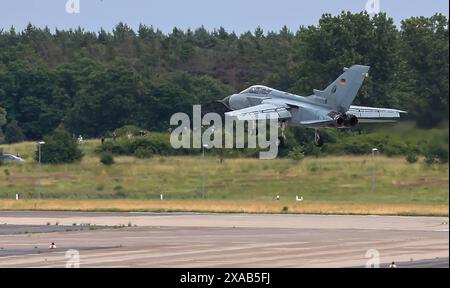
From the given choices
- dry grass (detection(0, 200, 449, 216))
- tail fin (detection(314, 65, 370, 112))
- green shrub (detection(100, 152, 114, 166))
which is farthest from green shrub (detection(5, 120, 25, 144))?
tail fin (detection(314, 65, 370, 112))

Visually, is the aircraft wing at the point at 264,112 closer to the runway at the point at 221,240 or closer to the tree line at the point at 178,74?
the runway at the point at 221,240

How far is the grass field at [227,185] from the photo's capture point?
93500 mm

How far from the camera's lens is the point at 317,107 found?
87625 mm

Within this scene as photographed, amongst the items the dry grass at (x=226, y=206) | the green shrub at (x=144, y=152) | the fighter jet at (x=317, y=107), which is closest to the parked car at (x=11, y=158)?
the green shrub at (x=144, y=152)

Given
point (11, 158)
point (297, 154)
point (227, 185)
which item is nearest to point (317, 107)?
point (297, 154)

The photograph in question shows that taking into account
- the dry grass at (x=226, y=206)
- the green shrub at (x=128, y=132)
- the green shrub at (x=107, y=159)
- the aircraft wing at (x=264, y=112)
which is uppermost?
the aircraft wing at (x=264, y=112)

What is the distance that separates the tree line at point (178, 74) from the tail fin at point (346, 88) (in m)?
23.7

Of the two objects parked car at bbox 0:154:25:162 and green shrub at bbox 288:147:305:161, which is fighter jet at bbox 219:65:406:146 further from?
parked car at bbox 0:154:25:162
